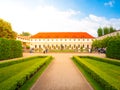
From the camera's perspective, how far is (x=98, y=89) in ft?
27.7

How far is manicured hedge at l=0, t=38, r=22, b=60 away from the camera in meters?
24.8

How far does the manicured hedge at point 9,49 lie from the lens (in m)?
24.8

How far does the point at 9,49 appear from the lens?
26.8 metres

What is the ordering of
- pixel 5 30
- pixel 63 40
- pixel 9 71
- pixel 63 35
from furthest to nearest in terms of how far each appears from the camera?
pixel 63 35 → pixel 63 40 → pixel 5 30 → pixel 9 71

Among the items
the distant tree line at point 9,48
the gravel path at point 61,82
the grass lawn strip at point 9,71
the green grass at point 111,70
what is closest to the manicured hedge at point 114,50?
the green grass at point 111,70

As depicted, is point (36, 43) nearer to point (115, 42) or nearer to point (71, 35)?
point (71, 35)

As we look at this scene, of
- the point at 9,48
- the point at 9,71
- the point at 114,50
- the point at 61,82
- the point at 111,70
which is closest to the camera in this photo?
A: the point at 61,82

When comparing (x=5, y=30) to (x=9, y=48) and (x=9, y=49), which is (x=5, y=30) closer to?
(x=9, y=48)

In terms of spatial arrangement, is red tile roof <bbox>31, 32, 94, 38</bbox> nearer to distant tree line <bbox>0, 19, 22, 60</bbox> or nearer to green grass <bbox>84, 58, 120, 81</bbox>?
distant tree line <bbox>0, 19, 22, 60</bbox>

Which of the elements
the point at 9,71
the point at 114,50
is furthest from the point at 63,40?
the point at 9,71

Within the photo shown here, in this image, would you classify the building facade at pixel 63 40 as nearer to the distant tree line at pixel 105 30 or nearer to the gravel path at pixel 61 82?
the distant tree line at pixel 105 30

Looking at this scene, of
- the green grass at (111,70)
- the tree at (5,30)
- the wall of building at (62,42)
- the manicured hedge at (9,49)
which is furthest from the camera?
the wall of building at (62,42)

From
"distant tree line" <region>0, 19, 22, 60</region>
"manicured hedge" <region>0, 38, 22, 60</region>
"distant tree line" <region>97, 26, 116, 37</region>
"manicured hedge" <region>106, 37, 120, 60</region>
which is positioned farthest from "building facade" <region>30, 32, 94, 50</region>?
→ "manicured hedge" <region>106, 37, 120, 60</region>

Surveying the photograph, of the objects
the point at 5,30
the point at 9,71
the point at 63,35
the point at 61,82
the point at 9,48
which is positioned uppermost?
the point at 63,35
